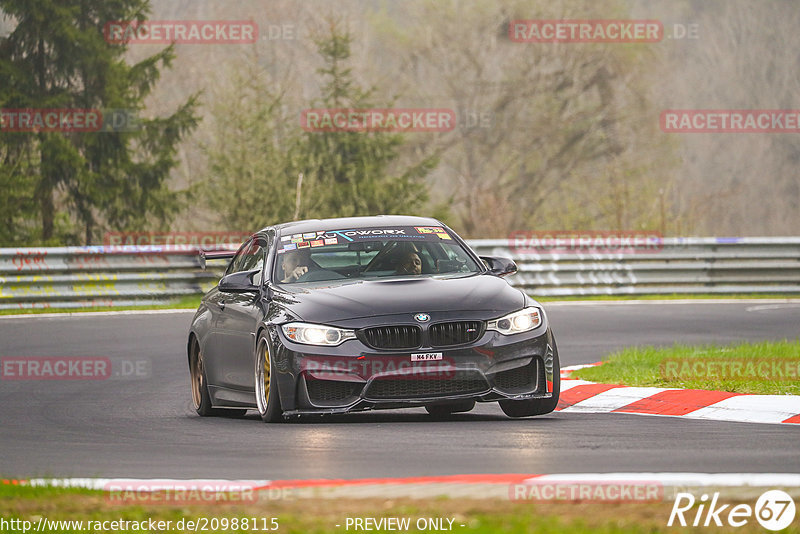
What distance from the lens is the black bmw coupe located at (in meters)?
9.85

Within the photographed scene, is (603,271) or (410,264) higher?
(410,264)

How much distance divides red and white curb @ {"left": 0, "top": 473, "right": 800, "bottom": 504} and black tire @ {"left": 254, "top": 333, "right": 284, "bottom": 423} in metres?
3.23

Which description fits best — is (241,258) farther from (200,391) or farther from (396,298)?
(396,298)

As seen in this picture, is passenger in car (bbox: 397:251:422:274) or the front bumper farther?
passenger in car (bbox: 397:251:422:274)

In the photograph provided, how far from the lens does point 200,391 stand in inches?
472

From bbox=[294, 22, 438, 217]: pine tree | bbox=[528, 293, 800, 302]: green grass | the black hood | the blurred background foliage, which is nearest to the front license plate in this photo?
the black hood
